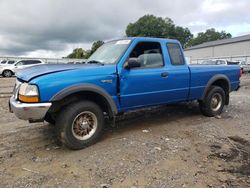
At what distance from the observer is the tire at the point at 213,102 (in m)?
6.50

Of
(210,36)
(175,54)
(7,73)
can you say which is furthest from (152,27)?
(175,54)

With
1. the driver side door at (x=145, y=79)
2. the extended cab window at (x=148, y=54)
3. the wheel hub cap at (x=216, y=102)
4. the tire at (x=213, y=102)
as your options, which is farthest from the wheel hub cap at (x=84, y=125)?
the wheel hub cap at (x=216, y=102)

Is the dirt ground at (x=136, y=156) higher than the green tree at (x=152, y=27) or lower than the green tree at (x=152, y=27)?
lower

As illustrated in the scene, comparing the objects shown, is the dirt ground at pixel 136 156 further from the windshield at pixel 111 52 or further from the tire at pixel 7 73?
the tire at pixel 7 73

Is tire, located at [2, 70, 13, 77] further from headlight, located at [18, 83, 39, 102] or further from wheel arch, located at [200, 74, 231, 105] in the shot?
headlight, located at [18, 83, 39, 102]

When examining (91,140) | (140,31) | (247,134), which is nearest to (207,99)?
(247,134)

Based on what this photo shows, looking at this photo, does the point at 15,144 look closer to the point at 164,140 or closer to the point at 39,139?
the point at 39,139

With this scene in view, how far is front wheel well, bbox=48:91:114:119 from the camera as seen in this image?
4074mm

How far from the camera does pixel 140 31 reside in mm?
63844

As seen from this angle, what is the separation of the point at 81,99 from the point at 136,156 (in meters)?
1.40

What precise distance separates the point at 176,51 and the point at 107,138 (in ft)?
8.70

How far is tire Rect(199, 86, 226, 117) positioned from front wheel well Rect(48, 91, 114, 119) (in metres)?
3.08

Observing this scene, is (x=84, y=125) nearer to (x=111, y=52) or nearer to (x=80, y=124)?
(x=80, y=124)

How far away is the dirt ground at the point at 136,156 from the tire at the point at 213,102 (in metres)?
0.53
